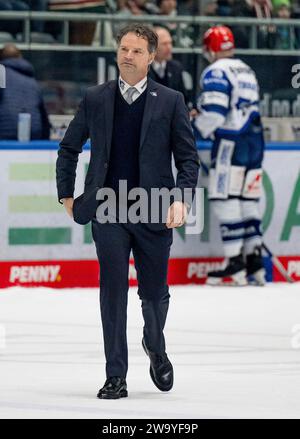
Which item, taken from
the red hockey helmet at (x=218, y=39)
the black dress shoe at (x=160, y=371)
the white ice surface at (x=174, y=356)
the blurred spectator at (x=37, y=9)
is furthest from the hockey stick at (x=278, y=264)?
the black dress shoe at (x=160, y=371)

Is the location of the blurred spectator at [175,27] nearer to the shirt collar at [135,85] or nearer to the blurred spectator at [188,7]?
the blurred spectator at [188,7]

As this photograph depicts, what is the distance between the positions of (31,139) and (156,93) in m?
5.13

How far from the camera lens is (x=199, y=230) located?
44.1 ft

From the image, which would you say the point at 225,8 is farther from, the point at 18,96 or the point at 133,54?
the point at 133,54

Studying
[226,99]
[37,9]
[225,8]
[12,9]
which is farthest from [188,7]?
[12,9]

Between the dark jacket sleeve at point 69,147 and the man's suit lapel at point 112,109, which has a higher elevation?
the man's suit lapel at point 112,109

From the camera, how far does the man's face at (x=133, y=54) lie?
7.82 meters

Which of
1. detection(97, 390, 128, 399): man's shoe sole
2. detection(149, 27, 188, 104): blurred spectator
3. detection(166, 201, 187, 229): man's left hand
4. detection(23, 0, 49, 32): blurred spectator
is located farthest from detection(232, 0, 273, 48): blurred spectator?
detection(97, 390, 128, 399): man's shoe sole

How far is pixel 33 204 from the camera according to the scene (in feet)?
42.1

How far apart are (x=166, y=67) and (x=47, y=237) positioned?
6.07ft

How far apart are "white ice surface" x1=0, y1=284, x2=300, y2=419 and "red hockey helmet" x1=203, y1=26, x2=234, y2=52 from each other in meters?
1.93

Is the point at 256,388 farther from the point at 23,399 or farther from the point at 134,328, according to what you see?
the point at 134,328

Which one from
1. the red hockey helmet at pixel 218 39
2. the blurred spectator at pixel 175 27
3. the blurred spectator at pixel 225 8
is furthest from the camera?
the blurred spectator at pixel 225 8
